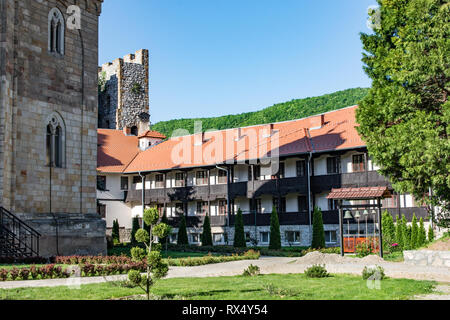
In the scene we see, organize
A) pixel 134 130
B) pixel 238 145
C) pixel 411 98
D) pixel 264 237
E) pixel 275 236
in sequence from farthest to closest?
pixel 134 130 < pixel 238 145 < pixel 264 237 < pixel 275 236 < pixel 411 98

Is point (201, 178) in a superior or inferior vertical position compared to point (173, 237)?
superior

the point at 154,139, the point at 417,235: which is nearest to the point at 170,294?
the point at 417,235

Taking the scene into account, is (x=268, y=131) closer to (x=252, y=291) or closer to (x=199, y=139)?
(x=199, y=139)

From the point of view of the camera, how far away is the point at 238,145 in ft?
137

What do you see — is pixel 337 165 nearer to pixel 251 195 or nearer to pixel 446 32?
pixel 251 195

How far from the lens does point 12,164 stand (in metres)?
20.6

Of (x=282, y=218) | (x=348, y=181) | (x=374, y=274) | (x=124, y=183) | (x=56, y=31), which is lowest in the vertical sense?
(x=374, y=274)

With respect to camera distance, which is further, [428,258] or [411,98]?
[411,98]

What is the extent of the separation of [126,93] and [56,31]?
3754 cm

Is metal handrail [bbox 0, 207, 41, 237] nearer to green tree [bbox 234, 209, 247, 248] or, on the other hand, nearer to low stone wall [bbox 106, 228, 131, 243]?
green tree [bbox 234, 209, 247, 248]

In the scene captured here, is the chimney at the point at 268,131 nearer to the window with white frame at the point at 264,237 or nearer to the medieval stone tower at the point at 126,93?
the window with white frame at the point at 264,237

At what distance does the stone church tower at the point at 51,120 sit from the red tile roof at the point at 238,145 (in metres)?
16.6

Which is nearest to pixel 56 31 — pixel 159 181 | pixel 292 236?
pixel 292 236
